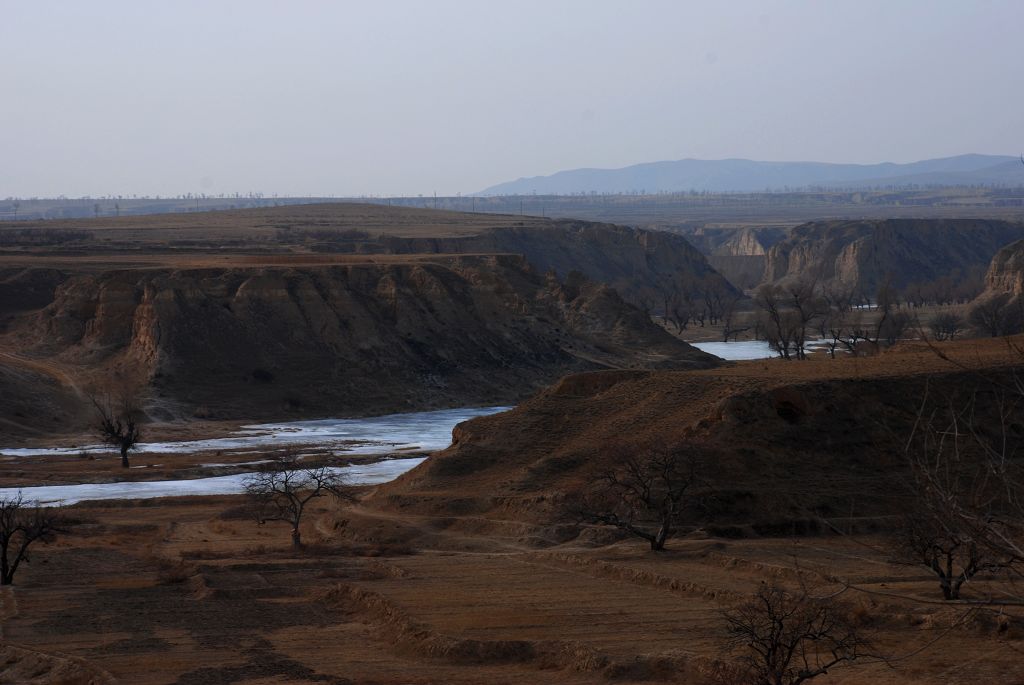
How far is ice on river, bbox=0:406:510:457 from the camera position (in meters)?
56.2

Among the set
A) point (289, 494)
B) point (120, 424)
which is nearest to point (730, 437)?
point (289, 494)

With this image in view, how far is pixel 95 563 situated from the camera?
104 feet

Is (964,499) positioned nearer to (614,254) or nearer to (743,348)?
(743,348)

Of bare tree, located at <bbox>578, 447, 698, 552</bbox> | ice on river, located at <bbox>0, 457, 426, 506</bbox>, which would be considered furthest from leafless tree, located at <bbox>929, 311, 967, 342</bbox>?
bare tree, located at <bbox>578, 447, 698, 552</bbox>

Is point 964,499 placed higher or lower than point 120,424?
higher

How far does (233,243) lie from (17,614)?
8936 centimetres

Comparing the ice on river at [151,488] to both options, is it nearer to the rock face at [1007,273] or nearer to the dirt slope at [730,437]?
the dirt slope at [730,437]

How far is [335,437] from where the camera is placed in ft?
198

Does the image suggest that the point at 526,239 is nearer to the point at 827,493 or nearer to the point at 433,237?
the point at 433,237

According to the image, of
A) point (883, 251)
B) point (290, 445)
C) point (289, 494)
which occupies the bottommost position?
point (290, 445)

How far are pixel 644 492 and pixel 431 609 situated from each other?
8616mm

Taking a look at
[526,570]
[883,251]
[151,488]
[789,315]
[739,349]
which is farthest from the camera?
[883,251]

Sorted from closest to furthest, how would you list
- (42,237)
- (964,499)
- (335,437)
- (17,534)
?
1. (964,499)
2. (17,534)
3. (335,437)
4. (42,237)

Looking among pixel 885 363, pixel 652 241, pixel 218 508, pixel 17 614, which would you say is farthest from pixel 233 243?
pixel 17 614
